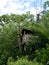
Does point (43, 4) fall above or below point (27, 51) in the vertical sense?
above

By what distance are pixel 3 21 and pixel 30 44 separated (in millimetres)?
14729

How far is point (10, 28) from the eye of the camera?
1950 cm

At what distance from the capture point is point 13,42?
61.4 ft

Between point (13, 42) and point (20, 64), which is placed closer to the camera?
point (20, 64)

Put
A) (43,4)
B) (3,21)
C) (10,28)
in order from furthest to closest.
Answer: (3,21) → (43,4) → (10,28)

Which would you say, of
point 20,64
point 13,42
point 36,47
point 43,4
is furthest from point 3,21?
point 20,64

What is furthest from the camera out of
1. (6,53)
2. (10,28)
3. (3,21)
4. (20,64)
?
(3,21)

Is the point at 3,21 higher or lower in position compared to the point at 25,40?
lower

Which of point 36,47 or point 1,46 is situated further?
point 1,46

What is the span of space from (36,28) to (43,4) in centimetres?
474

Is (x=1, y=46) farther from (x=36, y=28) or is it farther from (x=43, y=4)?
(x=43, y=4)

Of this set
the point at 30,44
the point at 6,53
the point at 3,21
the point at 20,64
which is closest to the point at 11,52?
the point at 6,53

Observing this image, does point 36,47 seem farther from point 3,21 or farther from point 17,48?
point 3,21

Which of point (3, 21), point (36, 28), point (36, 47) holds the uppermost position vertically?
point (36, 28)
